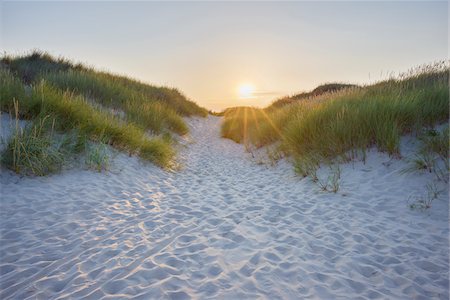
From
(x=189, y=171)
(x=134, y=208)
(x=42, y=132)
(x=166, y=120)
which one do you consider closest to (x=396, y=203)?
(x=134, y=208)

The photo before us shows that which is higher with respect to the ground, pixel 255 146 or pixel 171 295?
pixel 255 146

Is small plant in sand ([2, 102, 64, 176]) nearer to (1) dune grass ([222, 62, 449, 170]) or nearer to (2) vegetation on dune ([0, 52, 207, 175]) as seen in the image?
(2) vegetation on dune ([0, 52, 207, 175])

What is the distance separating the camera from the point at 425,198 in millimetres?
4070

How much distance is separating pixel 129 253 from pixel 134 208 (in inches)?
59.8

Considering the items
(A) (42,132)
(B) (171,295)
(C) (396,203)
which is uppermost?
(A) (42,132)

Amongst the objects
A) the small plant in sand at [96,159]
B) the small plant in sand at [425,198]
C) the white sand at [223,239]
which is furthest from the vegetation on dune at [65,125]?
the small plant in sand at [425,198]

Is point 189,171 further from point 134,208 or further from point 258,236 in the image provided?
point 258,236

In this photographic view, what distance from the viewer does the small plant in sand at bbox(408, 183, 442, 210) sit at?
395 cm

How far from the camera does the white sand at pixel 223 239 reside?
2.49m

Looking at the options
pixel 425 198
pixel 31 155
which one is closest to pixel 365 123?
pixel 425 198

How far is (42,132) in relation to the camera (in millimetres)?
5469

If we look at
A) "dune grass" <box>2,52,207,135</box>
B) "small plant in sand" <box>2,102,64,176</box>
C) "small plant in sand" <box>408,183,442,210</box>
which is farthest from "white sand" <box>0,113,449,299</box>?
"dune grass" <box>2,52,207,135</box>

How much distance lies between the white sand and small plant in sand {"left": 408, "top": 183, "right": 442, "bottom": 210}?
0.09 meters

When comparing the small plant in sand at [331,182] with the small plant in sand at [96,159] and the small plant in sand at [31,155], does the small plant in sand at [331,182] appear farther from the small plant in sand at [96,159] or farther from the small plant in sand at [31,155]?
the small plant in sand at [31,155]
